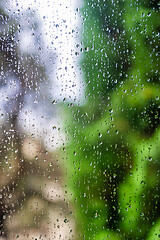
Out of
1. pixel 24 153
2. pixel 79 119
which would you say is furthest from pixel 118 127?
pixel 24 153

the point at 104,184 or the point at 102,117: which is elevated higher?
the point at 102,117

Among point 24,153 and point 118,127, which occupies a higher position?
point 118,127

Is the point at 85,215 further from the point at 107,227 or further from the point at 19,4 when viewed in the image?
the point at 19,4

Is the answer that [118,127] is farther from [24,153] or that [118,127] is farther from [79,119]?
[24,153]

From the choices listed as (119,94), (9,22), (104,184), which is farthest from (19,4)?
(104,184)
